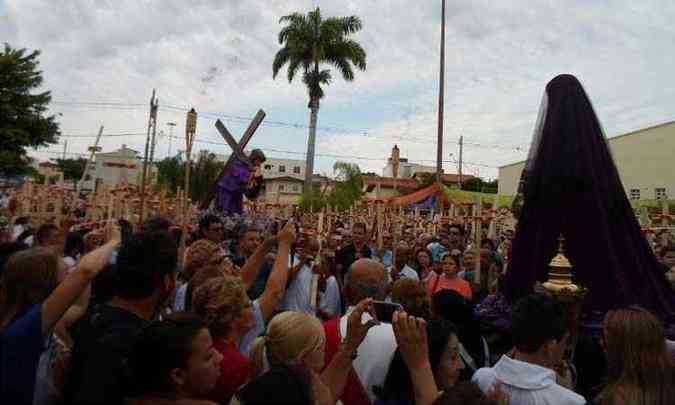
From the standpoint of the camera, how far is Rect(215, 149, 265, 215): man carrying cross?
11305mm

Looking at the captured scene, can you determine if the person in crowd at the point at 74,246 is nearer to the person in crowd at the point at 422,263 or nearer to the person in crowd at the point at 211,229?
the person in crowd at the point at 211,229

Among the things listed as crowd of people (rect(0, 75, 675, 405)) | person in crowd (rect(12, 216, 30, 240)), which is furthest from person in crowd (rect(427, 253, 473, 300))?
person in crowd (rect(12, 216, 30, 240))

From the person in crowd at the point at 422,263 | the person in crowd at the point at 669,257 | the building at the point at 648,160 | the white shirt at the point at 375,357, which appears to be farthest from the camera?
the building at the point at 648,160

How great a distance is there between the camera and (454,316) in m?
3.60

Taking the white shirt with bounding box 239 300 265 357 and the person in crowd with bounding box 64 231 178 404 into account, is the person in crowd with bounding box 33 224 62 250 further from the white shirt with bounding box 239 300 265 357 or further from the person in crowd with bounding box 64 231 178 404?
the person in crowd with bounding box 64 231 178 404

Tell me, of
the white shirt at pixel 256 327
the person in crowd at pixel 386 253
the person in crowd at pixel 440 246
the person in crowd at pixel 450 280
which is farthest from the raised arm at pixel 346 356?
the person in crowd at pixel 440 246

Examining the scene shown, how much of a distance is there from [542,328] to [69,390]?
84.2 inches

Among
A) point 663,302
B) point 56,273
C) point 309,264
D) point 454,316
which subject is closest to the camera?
point 56,273

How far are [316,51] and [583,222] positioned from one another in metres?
31.8

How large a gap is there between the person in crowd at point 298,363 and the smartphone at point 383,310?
19cm

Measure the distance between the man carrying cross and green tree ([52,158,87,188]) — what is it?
5799 centimetres

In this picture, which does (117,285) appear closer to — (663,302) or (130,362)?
(130,362)

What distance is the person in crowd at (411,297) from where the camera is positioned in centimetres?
341

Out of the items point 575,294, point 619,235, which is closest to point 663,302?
point 619,235
